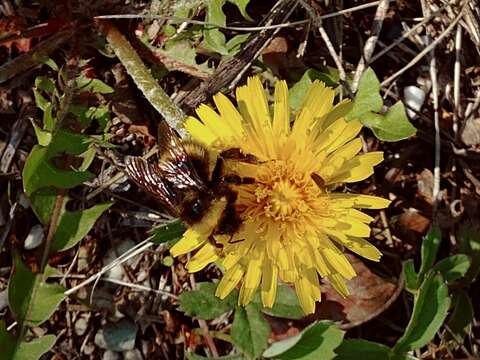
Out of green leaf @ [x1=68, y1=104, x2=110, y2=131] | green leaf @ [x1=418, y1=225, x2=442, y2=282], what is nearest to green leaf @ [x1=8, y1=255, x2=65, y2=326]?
green leaf @ [x1=68, y1=104, x2=110, y2=131]

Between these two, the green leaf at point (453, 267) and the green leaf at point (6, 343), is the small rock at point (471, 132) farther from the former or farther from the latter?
the green leaf at point (6, 343)

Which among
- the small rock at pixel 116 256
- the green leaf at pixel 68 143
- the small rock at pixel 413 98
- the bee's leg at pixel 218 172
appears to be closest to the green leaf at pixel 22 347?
the small rock at pixel 116 256

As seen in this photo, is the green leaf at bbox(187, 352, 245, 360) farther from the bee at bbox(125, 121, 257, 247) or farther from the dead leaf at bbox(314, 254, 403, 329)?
the bee at bbox(125, 121, 257, 247)

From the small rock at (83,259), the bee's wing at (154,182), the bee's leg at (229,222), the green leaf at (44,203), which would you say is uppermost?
the bee's wing at (154,182)

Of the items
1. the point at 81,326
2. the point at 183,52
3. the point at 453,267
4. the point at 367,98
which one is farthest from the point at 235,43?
the point at 81,326

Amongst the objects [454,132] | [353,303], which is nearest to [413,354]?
[353,303]

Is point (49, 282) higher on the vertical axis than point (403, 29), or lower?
lower

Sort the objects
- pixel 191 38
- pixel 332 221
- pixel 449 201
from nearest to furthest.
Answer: pixel 332 221 < pixel 191 38 < pixel 449 201

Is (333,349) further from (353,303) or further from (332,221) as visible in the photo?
(332,221)

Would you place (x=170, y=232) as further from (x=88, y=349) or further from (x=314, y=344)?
(x=88, y=349)
